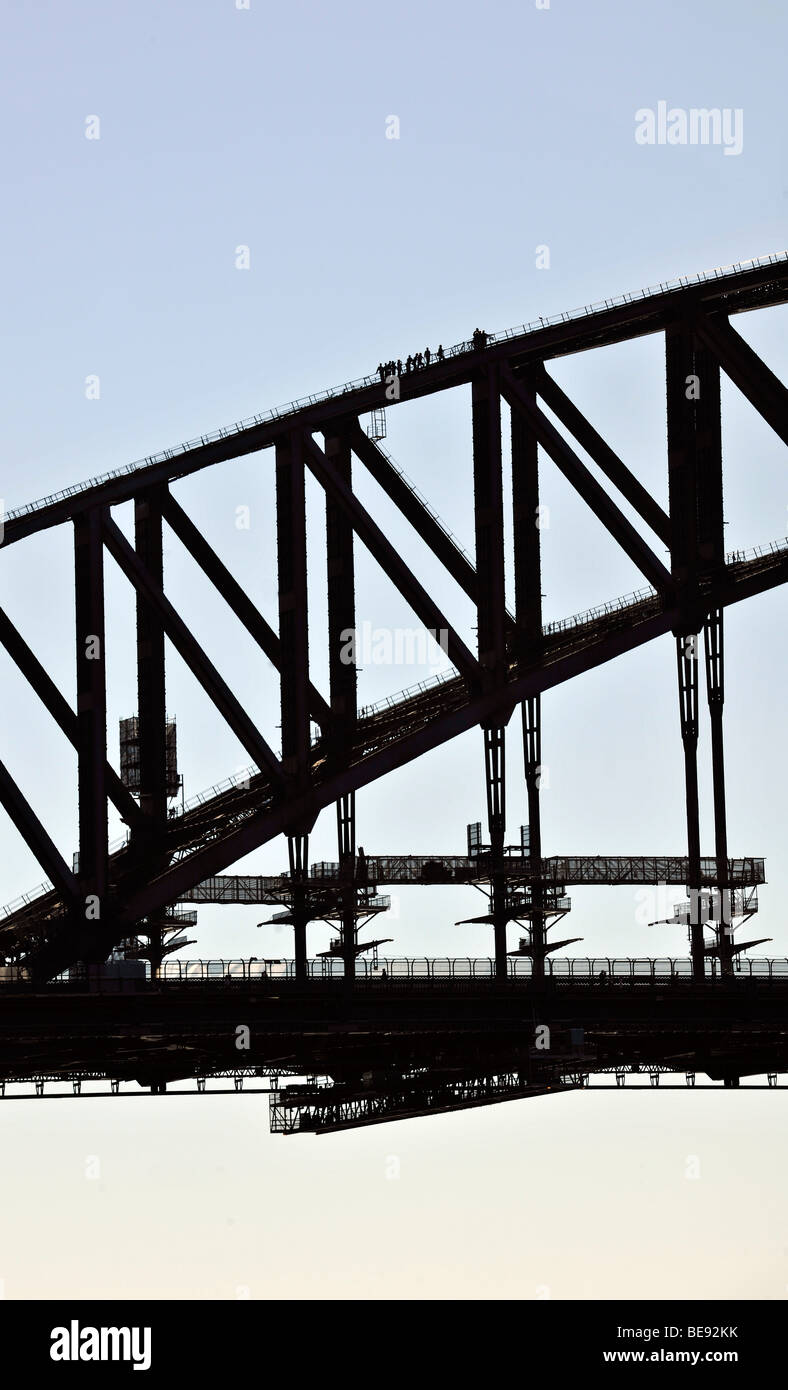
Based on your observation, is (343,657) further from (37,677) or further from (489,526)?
(37,677)

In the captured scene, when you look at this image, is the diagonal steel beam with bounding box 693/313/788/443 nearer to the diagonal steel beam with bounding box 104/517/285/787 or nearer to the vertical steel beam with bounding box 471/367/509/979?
the vertical steel beam with bounding box 471/367/509/979

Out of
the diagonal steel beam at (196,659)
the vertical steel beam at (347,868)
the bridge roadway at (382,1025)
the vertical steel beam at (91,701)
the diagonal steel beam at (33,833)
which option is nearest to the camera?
the bridge roadway at (382,1025)

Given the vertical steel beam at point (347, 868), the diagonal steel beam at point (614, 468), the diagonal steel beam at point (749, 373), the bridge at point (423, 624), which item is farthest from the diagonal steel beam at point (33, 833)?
the diagonal steel beam at point (749, 373)

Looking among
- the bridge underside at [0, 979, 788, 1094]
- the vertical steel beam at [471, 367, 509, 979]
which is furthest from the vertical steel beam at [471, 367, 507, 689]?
the bridge underside at [0, 979, 788, 1094]

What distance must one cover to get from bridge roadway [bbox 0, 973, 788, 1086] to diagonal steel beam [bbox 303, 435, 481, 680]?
20871mm

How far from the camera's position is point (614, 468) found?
119562 mm

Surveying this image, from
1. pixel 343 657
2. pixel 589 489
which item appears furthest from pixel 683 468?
pixel 343 657

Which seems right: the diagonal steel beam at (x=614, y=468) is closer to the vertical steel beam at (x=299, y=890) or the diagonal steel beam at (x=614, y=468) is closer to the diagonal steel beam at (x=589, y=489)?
the diagonal steel beam at (x=589, y=489)

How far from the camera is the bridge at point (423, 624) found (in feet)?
361

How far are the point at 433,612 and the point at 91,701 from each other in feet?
55.0

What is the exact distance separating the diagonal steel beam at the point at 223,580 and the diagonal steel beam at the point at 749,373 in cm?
2442

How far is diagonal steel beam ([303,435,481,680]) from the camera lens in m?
116

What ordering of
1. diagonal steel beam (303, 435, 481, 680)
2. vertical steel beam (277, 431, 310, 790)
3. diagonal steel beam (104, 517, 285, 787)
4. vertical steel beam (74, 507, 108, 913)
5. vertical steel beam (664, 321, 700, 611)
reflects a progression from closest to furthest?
1. vertical steel beam (74, 507, 108, 913)
2. diagonal steel beam (104, 517, 285, 787)
3. vertical steel beam (277, 431, 310, 790)
4. diagonal steel beam (303, 435, 481, 680)
5. vertical steel beam (664, 321, 700, 611)
